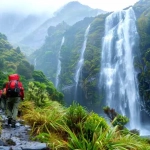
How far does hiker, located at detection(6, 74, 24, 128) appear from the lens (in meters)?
5.75

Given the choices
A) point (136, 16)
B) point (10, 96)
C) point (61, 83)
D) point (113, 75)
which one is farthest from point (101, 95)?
point (10, 96)

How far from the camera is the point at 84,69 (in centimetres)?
4478

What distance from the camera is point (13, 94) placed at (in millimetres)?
5852

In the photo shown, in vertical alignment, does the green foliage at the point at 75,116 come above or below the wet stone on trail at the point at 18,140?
above

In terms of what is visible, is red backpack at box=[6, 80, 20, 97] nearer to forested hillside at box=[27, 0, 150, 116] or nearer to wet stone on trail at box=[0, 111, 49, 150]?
wet stone on trail at box=[0, 111, 49, 150]

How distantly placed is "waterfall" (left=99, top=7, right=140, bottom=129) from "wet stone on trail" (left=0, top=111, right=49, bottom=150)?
2786 centimetres

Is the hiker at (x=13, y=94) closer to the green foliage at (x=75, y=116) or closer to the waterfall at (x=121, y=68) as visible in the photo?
the green foliage at (x=75, y=116)

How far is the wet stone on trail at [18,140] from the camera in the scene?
14.6 ft

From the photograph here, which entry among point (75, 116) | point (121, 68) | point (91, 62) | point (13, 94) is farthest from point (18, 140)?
point (91, 62)

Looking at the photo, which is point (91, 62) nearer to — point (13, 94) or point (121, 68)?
point (121, 68)

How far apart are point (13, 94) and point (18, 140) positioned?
1.25 meters

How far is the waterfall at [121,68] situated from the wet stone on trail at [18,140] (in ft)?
91.4

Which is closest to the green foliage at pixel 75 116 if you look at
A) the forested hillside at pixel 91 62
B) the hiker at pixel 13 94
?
the hiker at pixel 13 94

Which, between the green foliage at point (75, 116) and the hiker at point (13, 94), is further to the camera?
the hiker at point (13, 94)
